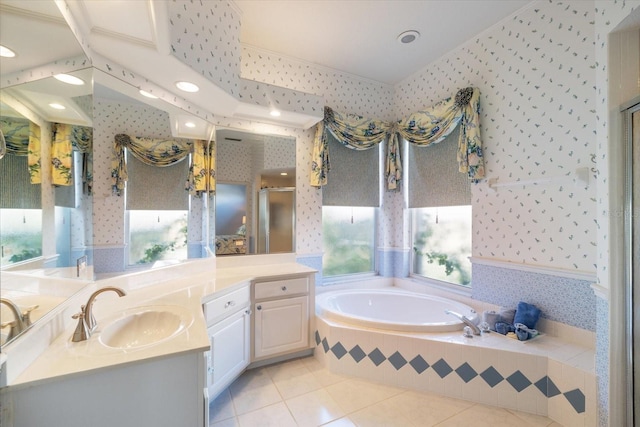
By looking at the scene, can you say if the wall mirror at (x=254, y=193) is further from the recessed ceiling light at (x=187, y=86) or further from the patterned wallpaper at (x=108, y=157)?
the patterned wallpaper at (x=108, y=157)

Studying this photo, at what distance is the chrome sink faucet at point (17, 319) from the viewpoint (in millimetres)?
840

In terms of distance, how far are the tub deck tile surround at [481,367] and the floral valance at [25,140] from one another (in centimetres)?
206

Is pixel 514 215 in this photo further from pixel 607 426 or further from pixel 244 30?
pixel 244 30

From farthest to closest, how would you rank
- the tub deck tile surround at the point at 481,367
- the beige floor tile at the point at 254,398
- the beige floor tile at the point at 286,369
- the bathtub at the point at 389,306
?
the bathtub at the point at 389,306 < the beige floor tile at the point at 286,369 < the beige floor tile at the point at 254,398 < the tub deck tile surround at the point at 481,367

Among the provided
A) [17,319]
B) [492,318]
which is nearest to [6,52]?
[17,319]

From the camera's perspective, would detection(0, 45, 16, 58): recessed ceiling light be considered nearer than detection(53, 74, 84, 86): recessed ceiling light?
Yes

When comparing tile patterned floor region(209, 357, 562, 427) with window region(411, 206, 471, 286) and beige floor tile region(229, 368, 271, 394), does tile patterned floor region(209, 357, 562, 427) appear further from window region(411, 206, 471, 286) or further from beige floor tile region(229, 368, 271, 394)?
window region(411, 206, 471, 286)

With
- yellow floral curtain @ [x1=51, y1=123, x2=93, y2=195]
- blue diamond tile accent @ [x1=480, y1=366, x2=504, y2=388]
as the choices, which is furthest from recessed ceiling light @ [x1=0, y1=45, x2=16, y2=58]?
blue diamond tile accent @ [x1=480, y1=366, x2=504, y2=388]

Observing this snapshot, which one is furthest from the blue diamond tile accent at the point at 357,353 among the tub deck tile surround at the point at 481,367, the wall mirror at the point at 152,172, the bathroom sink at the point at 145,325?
the wall mirror at the point at 152,172

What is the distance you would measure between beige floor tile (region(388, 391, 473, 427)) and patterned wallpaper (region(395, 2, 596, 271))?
124cm

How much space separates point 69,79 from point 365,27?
2.17m

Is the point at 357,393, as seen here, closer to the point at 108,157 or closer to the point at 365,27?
the point at 108,157

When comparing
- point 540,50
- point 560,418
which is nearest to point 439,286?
point 560,418

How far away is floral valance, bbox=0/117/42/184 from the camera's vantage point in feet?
2.75
